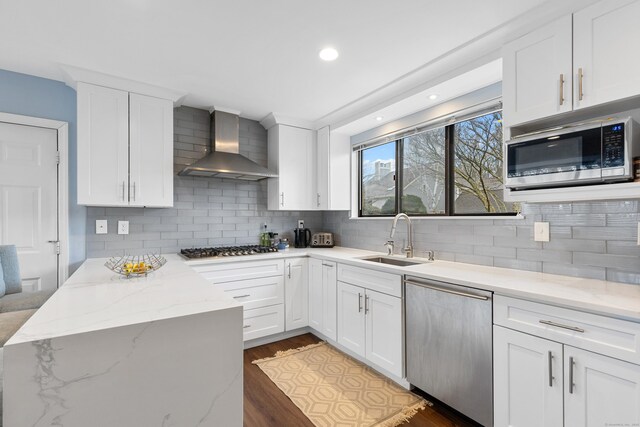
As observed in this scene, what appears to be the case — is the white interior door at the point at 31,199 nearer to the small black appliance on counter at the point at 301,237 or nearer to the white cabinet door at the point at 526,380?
the small black appliance on counter at the point at 301,237

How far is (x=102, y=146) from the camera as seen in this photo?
2.53 meters

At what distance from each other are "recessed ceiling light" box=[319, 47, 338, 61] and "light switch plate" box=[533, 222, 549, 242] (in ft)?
5.96

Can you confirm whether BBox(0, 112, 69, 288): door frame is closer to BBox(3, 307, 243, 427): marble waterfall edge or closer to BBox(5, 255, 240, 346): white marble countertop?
BBox(5, 255, 240, 346): white marble countertop

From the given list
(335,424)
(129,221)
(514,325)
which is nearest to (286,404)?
(335,424)

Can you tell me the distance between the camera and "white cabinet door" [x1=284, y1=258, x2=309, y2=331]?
10.5 ft

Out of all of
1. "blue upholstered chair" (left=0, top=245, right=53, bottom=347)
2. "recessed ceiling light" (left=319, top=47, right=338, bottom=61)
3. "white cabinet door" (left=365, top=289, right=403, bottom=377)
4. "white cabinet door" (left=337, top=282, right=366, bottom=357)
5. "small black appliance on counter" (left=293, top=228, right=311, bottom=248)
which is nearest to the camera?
"blue upholstered chair" (left=0, top=245, right=53, bottom=347)

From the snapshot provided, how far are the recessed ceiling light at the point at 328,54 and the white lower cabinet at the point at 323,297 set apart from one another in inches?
69.7

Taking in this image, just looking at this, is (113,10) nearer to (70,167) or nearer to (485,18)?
(70,167)

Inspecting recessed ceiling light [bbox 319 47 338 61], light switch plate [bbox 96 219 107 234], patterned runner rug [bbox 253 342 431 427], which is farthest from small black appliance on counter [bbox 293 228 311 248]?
recessed ceiling light [bbox 319 47 338 61]

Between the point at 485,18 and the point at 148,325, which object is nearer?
the point at 148,325

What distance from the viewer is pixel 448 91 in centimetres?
246

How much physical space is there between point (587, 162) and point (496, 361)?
1159 millimetres

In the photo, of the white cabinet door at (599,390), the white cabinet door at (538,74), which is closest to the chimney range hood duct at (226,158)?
the white cabinet door at (538,74)

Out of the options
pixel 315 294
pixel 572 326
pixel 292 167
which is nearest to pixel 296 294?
pixel 315 294
